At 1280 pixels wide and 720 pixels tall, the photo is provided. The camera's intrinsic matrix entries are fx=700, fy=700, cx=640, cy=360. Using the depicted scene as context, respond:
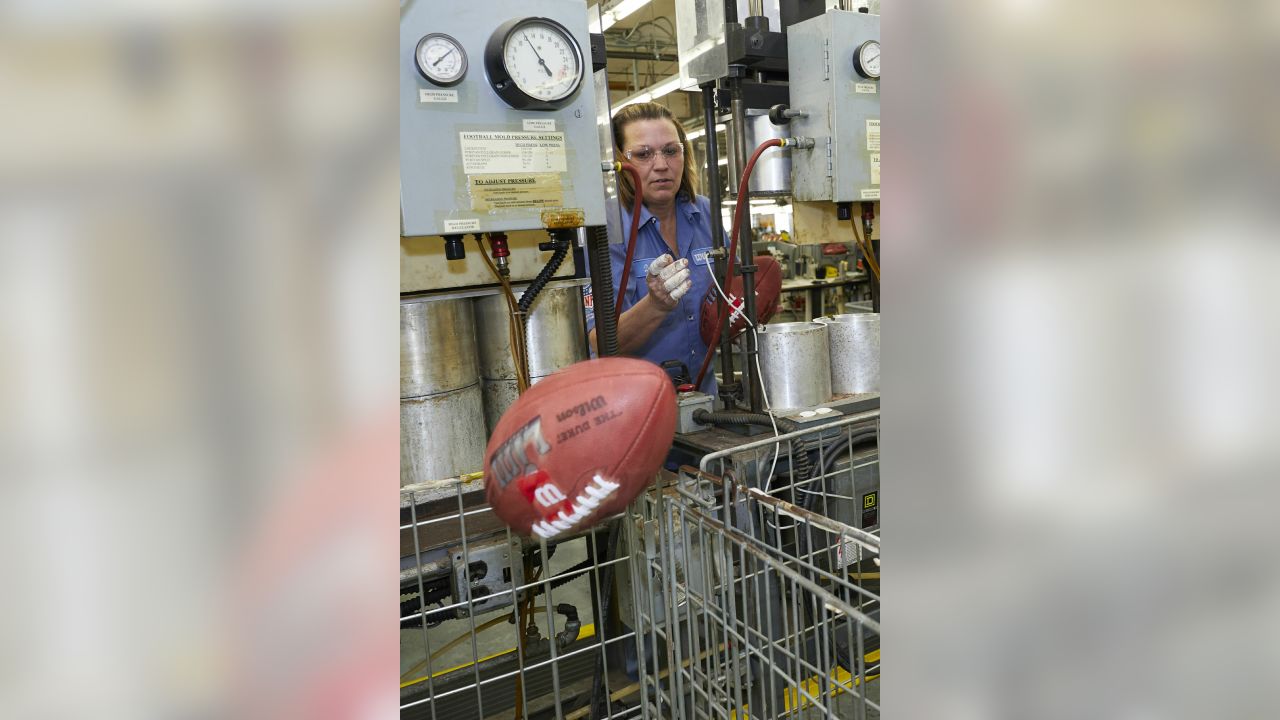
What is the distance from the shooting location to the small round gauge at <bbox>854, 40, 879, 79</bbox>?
77.0 inches

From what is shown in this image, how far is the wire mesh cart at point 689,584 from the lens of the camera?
110 cm

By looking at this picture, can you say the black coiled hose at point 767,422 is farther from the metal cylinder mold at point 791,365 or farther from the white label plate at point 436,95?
the white label plate at point 436,95

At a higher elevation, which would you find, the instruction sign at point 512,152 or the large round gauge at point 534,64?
the large round gauge at point 534,64

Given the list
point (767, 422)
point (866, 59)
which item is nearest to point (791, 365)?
point (767, 422)

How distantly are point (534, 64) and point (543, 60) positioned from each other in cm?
3

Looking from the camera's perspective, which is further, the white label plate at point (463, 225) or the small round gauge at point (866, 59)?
the small round gauge at point (866, 59)

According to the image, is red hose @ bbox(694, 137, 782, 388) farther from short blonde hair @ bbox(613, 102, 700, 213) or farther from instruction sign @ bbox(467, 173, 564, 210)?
short blonde hair @ bbox(613, 102, 700, 213)

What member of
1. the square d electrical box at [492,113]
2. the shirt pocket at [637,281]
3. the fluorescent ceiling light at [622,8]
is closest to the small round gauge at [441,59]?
the square d electrical box at [492,113]

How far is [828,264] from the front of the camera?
7398 mm
